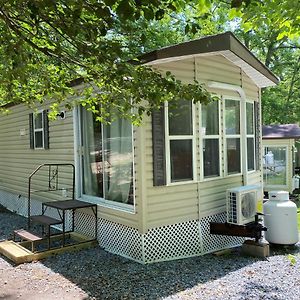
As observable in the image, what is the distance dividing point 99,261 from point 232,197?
90.5 inches

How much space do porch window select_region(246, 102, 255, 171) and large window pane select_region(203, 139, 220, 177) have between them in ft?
4.39

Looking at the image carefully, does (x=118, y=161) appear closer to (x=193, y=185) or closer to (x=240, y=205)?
(x=193, y=185)

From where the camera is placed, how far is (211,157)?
243 inches

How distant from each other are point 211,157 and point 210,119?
2.10 ft

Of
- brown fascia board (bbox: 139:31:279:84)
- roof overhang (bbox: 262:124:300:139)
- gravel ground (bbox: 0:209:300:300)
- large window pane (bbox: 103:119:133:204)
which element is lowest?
gravel ground (bbox: 0:209:300:300)

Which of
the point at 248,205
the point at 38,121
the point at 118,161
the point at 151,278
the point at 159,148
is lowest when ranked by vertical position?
the point at 151,278

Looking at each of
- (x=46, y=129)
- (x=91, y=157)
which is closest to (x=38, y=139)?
(x=46, y=129)

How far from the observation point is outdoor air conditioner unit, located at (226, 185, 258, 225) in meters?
5.81

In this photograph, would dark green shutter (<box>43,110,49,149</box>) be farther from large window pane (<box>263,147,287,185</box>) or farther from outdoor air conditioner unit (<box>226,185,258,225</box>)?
large window pane (<box>263,147,287,185</box>)

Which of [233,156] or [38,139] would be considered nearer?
[233,156]

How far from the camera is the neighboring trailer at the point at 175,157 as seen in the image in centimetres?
528

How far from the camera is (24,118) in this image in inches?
359

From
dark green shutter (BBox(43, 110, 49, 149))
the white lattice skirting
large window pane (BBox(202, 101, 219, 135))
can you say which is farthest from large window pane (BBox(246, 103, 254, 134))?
dark green shutter (BBox(43, 110, 49, 149))

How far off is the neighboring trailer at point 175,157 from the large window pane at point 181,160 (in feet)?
0.05
